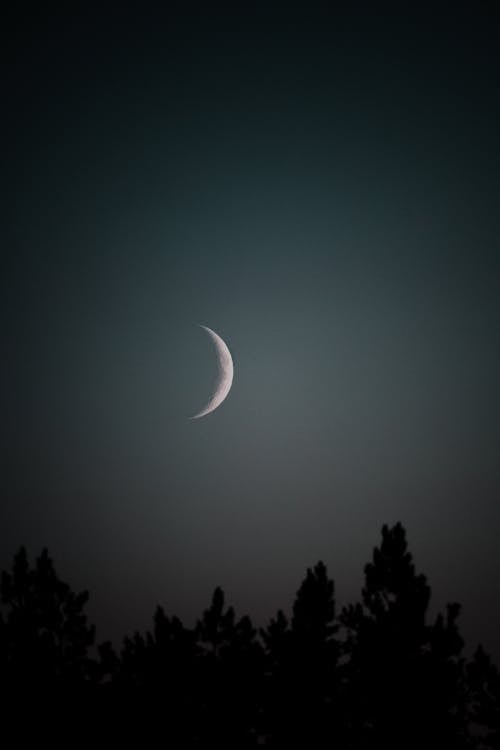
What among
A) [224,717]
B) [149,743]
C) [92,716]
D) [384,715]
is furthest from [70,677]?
[384,715]

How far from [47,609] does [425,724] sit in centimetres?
1515

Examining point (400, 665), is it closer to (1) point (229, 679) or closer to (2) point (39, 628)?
(1) point (229, 679)

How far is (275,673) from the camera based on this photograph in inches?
939

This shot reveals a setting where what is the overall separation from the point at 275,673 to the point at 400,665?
5.82m

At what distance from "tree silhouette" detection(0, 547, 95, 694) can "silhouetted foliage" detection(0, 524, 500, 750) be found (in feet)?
0.13

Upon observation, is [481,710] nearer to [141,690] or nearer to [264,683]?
[264,683]

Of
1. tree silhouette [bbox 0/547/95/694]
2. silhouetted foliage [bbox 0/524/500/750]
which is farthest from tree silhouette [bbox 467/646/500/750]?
tree silhouette [bbox 0/547/95/694]

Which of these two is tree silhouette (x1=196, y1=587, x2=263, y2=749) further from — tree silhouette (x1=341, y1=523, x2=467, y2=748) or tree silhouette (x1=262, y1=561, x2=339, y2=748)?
tree silhouette (x1=341, y1=523, x2=467, y2=748)

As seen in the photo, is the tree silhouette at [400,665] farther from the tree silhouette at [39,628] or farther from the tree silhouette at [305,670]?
the tree silhouette at [39,628]

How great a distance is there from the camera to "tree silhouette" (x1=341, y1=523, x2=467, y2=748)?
20.4 m

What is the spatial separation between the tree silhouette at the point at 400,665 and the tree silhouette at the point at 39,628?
10966mm

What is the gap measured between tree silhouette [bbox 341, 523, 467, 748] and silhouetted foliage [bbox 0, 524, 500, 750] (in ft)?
0.13

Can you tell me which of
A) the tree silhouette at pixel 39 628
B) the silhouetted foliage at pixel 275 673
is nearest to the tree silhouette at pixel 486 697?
the silhouetted foliage at pixel 275 673

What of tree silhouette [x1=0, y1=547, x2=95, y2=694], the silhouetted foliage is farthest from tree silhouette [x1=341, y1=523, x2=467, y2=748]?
tree silhouette [x1=0, y1=547, x2=95, y2=694]
